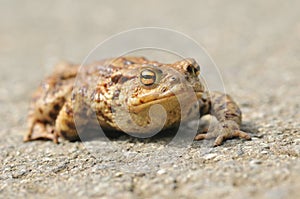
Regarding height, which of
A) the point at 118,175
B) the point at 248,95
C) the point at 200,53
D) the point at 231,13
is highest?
the point at 231,13

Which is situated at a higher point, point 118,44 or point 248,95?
point 118,44

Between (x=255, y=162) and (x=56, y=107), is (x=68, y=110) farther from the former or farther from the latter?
(x=255, y=162)

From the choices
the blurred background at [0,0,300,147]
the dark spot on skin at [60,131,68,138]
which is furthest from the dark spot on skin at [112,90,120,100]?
the blurred background at [0,0,300,147]

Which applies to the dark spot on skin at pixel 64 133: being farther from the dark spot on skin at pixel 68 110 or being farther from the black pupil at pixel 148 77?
the black pupil at pixel 148 77

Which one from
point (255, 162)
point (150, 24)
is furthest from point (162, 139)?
point (150, 24)

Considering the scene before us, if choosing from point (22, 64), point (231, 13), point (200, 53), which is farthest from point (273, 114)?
point (231, 13)

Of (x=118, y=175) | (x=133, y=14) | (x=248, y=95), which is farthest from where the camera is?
(x=133, y=14)

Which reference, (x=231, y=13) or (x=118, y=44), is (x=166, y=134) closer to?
(x=118, y=44)

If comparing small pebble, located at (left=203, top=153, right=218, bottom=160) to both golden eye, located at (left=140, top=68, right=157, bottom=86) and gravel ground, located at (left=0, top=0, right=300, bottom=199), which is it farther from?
golden eye, located at (left=140, top=68, right=157, bottom=86)
